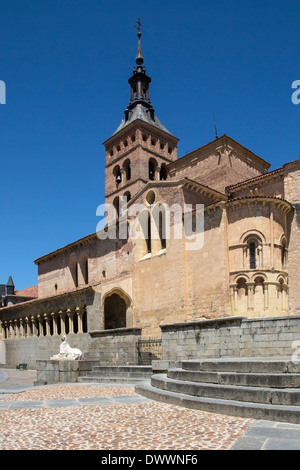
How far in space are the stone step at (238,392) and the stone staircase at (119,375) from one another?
17.2ft

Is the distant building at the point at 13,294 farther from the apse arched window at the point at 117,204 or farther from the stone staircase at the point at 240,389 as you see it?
the stone staircase at the point at 240,389

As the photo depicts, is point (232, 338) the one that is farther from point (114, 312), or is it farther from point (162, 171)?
point (162, 171)

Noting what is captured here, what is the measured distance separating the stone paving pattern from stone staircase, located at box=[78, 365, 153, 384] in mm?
5904

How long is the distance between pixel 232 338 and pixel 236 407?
593 cm

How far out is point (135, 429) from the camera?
6.07 metres

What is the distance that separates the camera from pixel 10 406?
8.97 metres

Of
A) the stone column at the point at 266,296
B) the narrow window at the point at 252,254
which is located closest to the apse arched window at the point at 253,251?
the narrow window at the point at 252,254

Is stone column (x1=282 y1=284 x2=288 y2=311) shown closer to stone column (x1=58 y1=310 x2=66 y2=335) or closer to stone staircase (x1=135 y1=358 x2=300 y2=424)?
stone staircase (x1=135 y1=358 x2=300 y2=424)

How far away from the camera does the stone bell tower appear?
133 feet

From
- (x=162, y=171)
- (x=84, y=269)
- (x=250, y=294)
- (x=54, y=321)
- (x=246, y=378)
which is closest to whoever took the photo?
(x=246, y=378)

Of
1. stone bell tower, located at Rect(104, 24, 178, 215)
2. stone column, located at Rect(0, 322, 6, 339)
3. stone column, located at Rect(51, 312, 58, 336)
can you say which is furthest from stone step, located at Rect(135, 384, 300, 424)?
stone column, located at Rect(0, 322, 6, 339)

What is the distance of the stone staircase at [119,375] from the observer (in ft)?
46.9

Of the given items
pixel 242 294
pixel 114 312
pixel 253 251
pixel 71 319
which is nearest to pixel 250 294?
pixel 242 294

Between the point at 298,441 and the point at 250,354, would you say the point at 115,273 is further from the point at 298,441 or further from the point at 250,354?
the point at 298,441
